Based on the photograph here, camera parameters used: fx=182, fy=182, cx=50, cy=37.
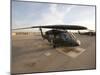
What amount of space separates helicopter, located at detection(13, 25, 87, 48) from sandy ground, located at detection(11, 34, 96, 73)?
8 cm

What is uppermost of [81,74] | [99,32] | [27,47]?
[99,32]

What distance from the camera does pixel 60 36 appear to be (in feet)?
9.16

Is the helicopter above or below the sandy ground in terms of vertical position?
above

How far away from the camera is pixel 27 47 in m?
2.67

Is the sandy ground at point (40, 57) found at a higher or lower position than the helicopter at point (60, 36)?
lower

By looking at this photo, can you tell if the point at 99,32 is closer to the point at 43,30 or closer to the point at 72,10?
the point at 72,10

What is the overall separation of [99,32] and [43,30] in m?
0.95

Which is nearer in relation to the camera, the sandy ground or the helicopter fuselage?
the sandy ground

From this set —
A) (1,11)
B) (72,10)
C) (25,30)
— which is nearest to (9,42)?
(25,30)

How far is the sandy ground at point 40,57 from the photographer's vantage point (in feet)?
8.63

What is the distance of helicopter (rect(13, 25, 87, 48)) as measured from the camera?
275 cm

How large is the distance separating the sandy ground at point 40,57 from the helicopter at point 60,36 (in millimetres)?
75

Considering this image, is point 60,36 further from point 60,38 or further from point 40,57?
point 40,57

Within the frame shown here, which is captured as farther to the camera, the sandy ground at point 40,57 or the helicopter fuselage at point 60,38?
the helicopter fuselage at point 60,38
